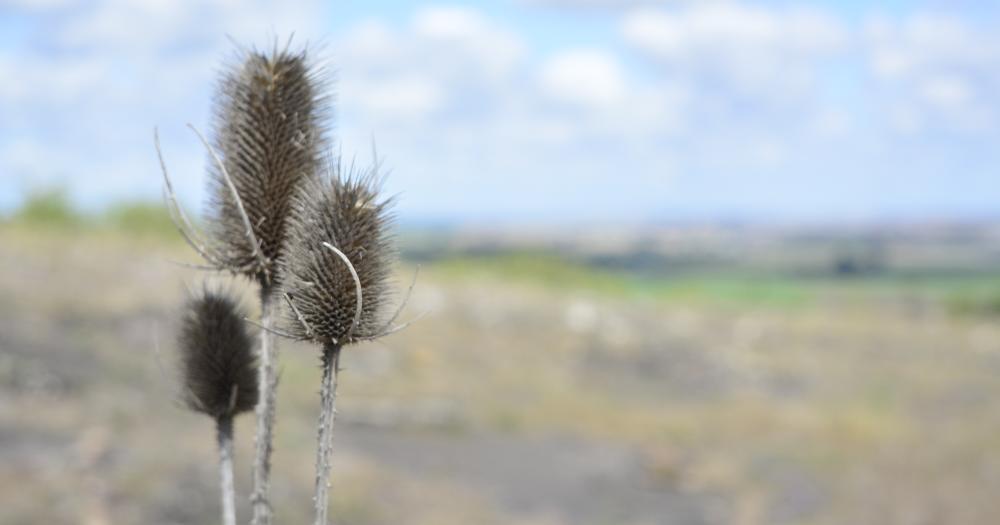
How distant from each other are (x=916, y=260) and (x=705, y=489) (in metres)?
106

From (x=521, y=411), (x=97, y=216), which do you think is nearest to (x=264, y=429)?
(x=521, y=411)

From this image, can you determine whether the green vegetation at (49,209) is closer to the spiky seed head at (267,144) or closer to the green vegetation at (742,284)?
the green vegetation at (742,284)

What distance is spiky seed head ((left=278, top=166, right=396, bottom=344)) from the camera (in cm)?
278

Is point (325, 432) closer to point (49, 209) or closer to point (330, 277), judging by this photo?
point (330, 277)

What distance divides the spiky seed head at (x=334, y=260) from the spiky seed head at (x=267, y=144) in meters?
0.56

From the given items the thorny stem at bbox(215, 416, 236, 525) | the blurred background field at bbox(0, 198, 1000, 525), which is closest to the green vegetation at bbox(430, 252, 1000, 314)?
the blurred background field at bbox(0, 198, 1000, 525)

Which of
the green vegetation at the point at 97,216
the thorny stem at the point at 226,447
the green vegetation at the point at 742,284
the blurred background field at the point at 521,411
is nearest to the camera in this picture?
the thorny stem at the point at 226,447

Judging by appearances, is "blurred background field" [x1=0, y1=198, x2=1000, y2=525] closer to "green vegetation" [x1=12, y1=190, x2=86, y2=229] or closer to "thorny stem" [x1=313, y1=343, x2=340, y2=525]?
"thorny stem" [x1=313, y1=343, x2=340, y2=525]

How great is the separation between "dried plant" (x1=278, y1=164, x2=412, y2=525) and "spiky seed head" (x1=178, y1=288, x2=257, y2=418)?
108 centimetres

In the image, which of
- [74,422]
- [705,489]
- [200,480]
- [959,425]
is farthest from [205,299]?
[959,425]

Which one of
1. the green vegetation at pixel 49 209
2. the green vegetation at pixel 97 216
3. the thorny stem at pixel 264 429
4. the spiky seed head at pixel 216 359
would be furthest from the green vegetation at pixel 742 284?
the thorny stem at pixel 264 429

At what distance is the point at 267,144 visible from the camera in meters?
3.47

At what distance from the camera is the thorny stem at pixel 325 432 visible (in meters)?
2.74

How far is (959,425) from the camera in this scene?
22.7 metres
